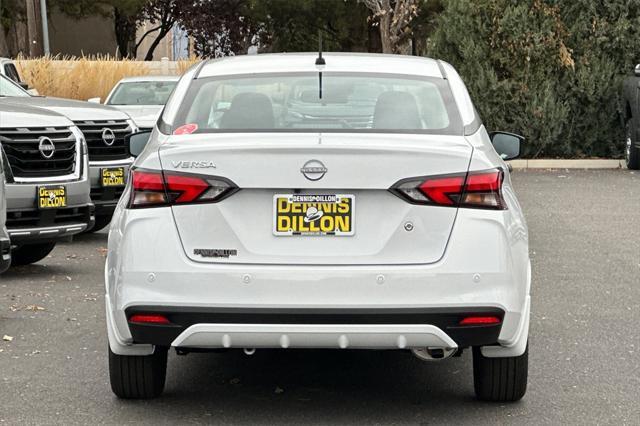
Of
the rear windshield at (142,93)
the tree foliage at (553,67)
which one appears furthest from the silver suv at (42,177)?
the tree foliage at (553,67)

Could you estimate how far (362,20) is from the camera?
43000 millimetres

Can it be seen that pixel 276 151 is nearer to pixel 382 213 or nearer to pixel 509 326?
pixel 382 213

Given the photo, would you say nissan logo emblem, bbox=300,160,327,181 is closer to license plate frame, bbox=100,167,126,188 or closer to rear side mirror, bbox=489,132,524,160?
rear side mirror, bbox=489,132,524,160

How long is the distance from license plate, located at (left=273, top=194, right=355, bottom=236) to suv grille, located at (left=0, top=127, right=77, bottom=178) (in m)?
5.64

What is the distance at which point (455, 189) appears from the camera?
5.89 m

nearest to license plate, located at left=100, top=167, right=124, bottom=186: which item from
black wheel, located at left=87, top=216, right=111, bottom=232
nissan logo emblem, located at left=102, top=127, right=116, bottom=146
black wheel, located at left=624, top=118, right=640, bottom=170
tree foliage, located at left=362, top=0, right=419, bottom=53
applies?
nissan logo emblem, located at left=102, top=127, right=116, bottom=146

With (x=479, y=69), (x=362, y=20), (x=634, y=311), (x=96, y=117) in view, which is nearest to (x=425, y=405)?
(x=634, y=311)

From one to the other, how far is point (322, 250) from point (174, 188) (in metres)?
0.68

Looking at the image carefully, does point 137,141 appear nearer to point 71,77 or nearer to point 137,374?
point 137,374

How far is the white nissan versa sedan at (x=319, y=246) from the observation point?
5.77 meters

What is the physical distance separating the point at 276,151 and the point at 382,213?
51cm

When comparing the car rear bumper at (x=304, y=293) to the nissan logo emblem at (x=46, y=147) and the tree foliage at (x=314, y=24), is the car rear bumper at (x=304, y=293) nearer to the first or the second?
the nissan logo emblem at (x=46, y=147)

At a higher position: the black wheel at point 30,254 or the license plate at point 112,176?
the license plate at point 112,176

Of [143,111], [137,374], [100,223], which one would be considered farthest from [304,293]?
[143,111]
